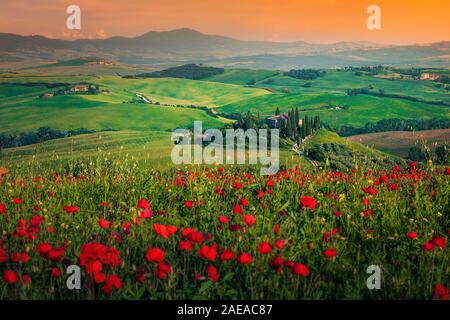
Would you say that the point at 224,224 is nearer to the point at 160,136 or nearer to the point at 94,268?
the point at 94,268

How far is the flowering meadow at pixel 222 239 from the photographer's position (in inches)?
171

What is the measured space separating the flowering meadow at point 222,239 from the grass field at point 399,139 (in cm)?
8994

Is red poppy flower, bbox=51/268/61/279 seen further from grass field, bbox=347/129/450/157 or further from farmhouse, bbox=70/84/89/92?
farmhouse, bbox=70/84/89/92

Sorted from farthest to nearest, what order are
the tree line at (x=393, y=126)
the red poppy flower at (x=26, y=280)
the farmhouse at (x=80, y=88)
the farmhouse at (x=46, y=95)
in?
1. the farmhouse at (x=80, y=88)
2. the farmhouse at (x=46, y=95)
3. the tree line at (x=393, y=126)
4. the red poppy flower at (x=26, y=280)

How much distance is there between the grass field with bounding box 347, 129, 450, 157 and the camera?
313 feet

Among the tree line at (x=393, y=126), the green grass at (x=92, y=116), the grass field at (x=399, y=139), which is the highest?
the green grass at (x=92, y=116)

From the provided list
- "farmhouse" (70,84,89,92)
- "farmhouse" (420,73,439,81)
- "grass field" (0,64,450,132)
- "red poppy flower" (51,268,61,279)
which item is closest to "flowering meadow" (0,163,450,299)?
"red poppy flower" (51,268,61,279)

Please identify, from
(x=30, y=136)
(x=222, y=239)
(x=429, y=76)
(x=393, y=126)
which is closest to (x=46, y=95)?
(x=30, y=136)

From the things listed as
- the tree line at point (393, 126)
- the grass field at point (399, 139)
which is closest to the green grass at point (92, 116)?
the tree line at point (393, 126)

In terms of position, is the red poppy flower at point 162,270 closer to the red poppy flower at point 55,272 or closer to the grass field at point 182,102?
the red poppy flower at point 55,272

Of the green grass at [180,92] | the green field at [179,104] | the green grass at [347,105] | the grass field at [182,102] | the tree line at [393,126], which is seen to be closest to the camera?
the tree line at [393,126]
